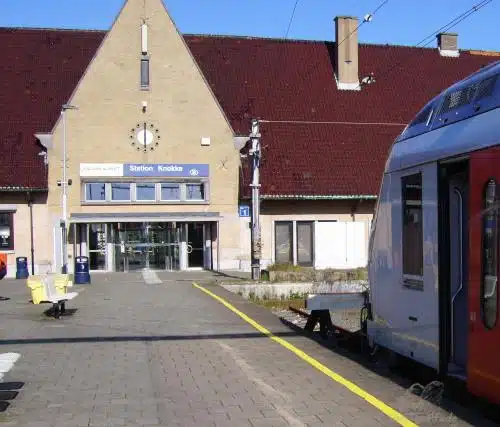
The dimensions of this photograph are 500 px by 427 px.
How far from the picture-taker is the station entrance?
3219 centimetres

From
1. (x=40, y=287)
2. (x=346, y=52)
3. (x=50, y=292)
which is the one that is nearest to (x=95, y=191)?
(x=346, y=52)

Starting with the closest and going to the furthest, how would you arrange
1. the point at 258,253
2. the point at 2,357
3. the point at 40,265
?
the point at 2,357 → the point at 258,253 → the point at 40,265

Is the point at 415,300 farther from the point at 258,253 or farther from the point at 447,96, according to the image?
the point at 258,253

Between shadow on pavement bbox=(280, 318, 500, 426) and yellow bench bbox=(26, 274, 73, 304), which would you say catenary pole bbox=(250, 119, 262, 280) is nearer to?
yellow bench bbox=(26, 274, 73, 304)

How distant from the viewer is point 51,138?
3130cm

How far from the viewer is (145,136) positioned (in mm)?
31828

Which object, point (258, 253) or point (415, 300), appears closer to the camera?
point (415, 300)

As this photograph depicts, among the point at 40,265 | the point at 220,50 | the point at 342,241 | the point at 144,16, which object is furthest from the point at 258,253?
the point at 220,50

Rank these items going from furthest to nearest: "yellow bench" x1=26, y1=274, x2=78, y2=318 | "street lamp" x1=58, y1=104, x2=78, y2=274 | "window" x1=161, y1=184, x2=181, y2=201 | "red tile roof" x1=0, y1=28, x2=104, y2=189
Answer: "window" x1=161, y1=184, x2=181, y2=201 < "red tile roof" x1=0, y1=28, x2=104, y2=189 < "street lamp" x1=58, y1=104, x2=78, y2=274 < "yellow bench" x1=26, y1=274, x2=78, y2=318

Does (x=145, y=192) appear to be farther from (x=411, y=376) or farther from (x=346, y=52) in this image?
(x=411, y=376)

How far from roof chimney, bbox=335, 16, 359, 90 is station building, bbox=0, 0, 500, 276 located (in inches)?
150

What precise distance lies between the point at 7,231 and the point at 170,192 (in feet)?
24.4

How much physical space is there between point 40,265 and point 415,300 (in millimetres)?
26388

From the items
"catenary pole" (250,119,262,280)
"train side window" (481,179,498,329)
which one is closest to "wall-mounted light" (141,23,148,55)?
"catenary pole" (250,119,262,280)
